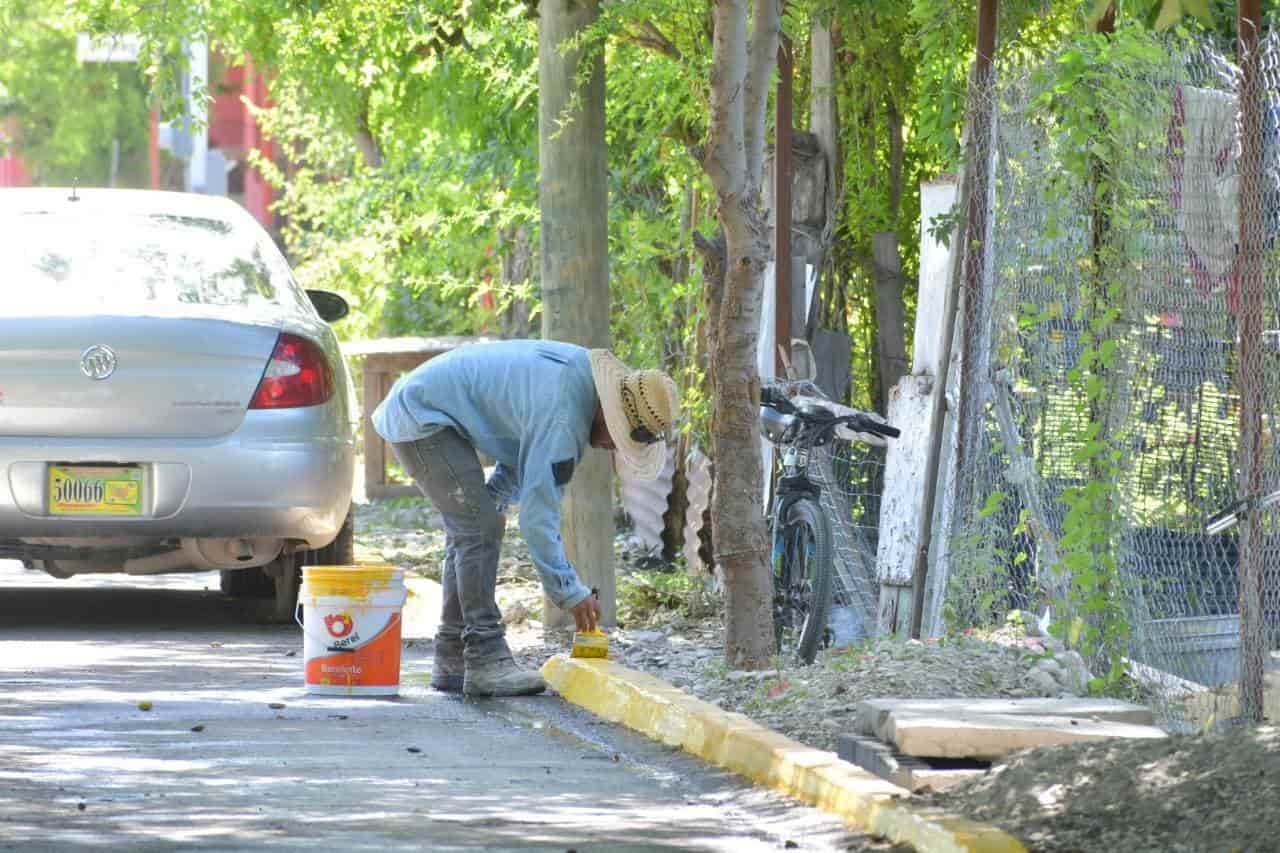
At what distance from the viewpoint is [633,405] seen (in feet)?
26.8

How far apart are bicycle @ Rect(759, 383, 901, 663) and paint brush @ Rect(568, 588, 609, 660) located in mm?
1083

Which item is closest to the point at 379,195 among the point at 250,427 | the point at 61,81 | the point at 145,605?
the point at 145,605

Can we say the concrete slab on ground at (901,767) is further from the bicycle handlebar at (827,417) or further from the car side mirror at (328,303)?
the car side mirror at (328,303)

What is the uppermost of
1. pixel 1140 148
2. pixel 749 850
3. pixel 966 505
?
pixel 1140 148

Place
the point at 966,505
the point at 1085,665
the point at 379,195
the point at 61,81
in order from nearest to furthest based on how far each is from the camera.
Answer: the point at 1085,665 → the point at 966,505 → the point at 379,195 → the point at 61,81

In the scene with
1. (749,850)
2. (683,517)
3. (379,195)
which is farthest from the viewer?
(379,195)

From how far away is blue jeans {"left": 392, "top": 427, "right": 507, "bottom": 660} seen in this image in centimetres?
854

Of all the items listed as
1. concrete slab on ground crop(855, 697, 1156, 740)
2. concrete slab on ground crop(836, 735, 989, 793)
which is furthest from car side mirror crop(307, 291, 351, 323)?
concrete slab on ground crop(836, 735, 989, 793)

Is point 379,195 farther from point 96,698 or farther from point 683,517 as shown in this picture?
point 96,698

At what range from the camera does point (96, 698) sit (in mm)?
8047

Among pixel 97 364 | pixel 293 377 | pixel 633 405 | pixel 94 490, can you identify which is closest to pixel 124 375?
pixel 97 364

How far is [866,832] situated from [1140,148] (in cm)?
311

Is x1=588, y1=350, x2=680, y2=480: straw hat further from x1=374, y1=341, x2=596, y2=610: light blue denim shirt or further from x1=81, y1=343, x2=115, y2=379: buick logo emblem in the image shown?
x1=81, y1=343, x2=115, y2=379: buick logo emblem

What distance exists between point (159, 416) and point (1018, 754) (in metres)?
4.56
